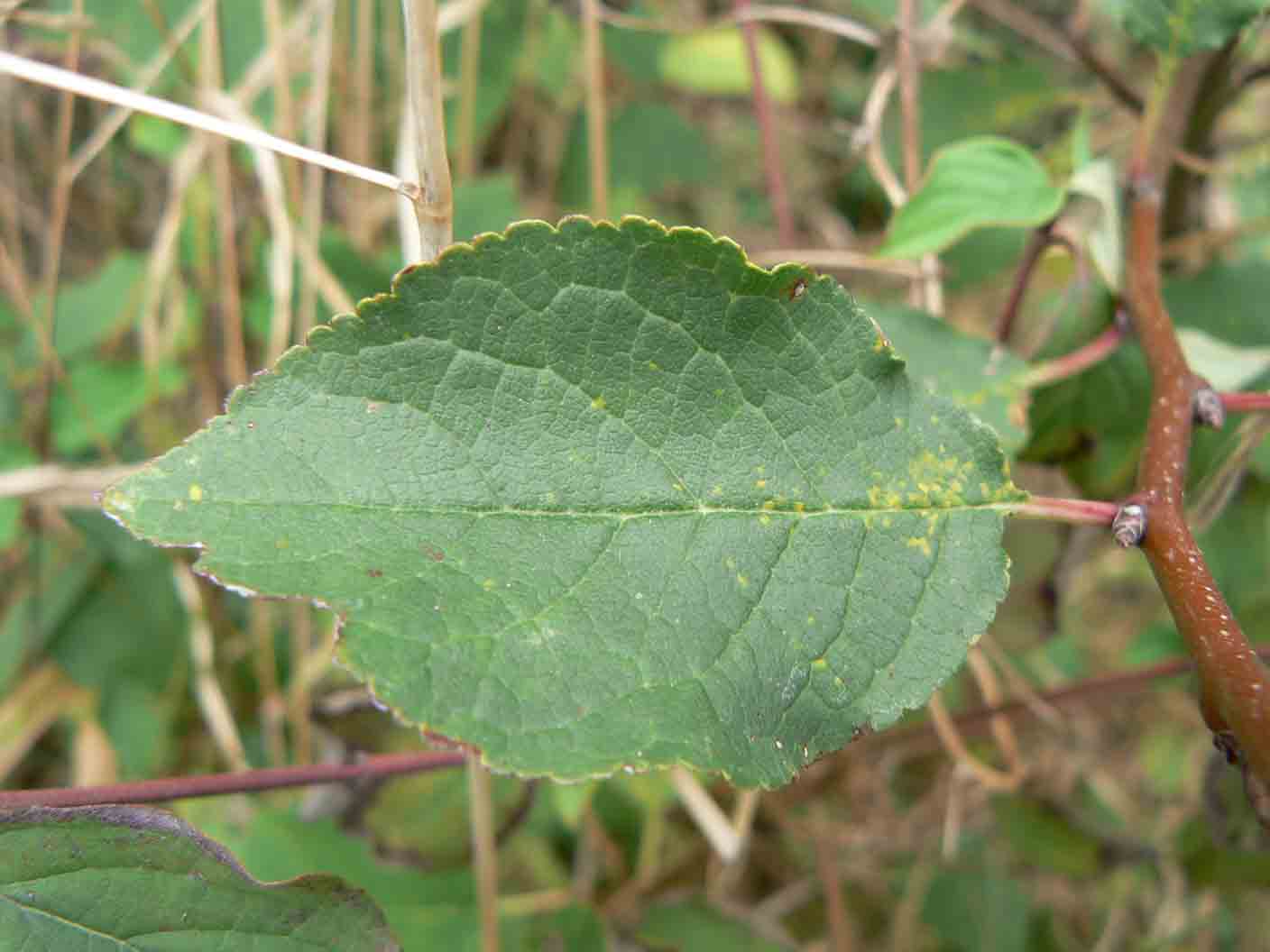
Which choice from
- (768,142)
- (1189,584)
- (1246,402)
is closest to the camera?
(1189,584)

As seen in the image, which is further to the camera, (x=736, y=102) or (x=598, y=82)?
(x=736, y=102)

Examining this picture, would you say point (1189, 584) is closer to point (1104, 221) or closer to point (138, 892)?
point (1104, 221)

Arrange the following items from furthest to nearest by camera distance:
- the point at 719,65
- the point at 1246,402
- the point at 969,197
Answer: the point at 719,65, the point at 969,197, the point at 1246,402

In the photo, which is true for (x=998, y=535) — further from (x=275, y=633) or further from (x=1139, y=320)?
(x=275, y=633)

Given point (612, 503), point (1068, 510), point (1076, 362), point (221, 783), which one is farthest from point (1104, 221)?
point (221, 783)

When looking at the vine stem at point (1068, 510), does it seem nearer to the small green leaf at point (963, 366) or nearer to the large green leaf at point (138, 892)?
the small green leaf at point (963, 366)

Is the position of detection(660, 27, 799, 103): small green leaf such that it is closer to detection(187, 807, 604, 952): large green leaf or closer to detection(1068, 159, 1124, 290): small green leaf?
detection(1068, 159, 1124, 290): small green leaf

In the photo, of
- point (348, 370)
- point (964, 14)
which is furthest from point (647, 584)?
point (964, 14)
